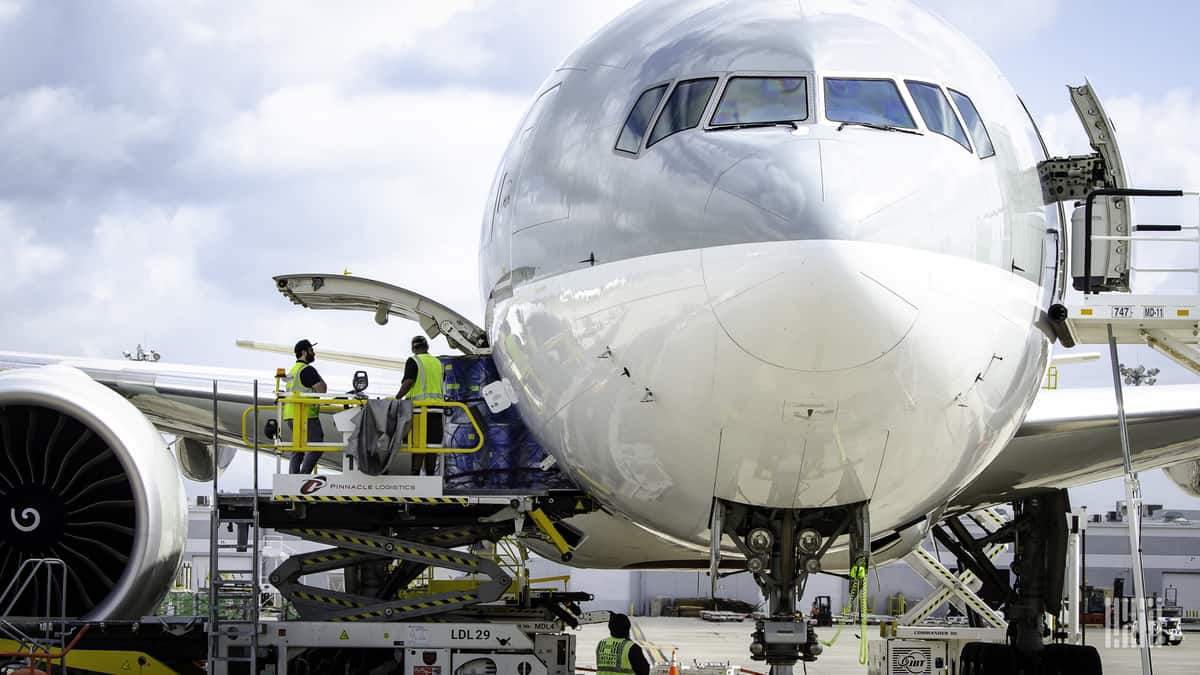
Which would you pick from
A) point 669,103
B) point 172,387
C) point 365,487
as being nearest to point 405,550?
point 365,487

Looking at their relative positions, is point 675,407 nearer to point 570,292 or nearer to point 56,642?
point 570,292

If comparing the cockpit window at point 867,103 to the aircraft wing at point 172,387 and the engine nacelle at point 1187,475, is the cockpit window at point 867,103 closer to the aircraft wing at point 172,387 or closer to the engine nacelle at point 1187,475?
the aircraft wing at point 172,387

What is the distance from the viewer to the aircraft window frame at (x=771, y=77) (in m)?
6.64

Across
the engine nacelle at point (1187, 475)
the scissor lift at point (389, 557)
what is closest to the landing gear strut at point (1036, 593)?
the engine nacelle at point (1187, 475)

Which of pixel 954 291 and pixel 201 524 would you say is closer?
pixel 954 291

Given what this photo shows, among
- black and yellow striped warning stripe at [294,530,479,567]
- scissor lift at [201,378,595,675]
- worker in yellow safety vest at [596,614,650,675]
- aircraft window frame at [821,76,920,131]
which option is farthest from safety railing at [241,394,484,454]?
aircraft window frame at [821,76,920,131]

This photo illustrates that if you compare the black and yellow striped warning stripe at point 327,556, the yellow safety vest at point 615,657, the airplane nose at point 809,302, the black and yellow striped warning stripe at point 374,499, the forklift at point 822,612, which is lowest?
the forklift at point 822,612

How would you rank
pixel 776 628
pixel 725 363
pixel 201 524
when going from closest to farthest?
1. pixel 725 363
2. pixel 776 628
3. pixel 201 524

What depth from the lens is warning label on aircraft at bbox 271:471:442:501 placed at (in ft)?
29.5

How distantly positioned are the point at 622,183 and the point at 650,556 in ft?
12.9

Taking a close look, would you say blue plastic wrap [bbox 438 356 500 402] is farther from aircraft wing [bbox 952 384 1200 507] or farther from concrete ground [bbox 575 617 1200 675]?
concrete ground [bbox 575 617 1200 675]

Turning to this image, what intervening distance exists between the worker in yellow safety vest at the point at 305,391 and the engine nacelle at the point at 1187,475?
7626 mm

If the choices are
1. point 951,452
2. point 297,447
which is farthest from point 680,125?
point 297,447

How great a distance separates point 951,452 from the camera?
700cm
